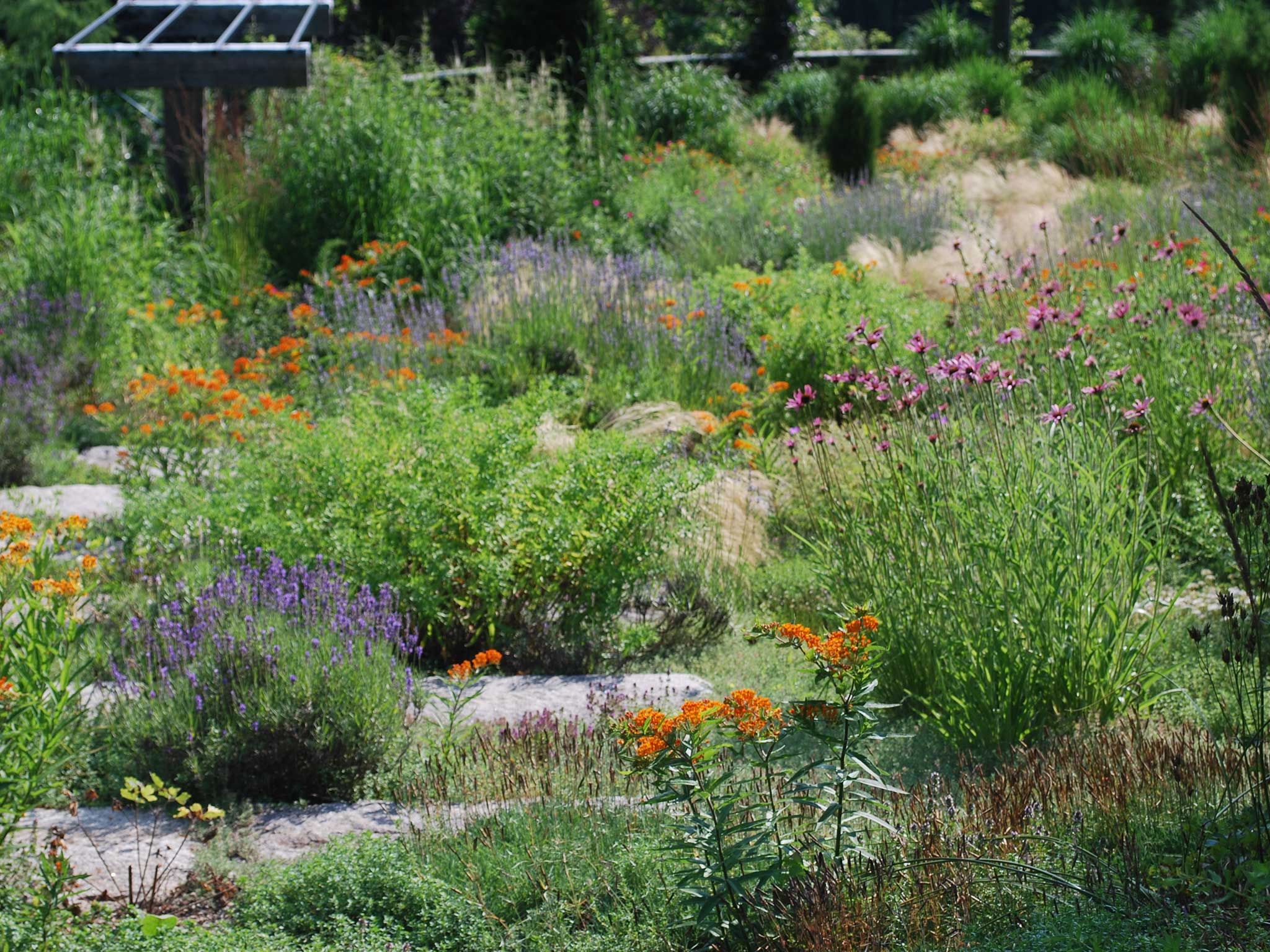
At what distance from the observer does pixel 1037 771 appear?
3.02m

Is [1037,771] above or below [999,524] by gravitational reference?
below

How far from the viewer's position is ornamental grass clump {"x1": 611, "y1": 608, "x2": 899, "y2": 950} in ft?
7.59

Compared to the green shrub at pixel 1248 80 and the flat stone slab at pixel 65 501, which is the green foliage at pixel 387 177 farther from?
the green shrub at pixel 1248 80

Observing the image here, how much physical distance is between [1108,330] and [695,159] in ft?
24.9

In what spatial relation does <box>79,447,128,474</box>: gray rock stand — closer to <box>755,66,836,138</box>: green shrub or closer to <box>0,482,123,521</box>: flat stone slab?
<box>0,482,123,521</box>: flat stone slab

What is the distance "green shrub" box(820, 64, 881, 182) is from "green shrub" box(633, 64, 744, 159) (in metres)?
1.14

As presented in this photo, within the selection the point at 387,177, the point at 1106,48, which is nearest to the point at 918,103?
the point at 1106,48

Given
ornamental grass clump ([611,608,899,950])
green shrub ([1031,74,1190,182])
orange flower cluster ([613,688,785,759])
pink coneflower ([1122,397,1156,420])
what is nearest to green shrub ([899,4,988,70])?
green shrub ([1031,74,1190,182])

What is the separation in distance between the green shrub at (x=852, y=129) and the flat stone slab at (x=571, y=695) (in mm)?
9961

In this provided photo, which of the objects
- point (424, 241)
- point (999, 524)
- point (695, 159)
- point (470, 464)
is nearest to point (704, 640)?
point (470, 464)

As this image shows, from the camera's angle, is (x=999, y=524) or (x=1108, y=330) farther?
(x=1108, y=330)

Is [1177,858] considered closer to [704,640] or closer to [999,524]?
[999,524]

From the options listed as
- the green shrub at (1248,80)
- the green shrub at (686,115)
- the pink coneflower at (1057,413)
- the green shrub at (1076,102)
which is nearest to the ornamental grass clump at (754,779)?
the pink coneflower at (1057,413)

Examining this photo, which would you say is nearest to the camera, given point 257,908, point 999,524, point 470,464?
point 257,908
